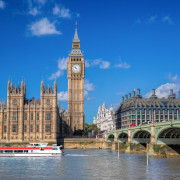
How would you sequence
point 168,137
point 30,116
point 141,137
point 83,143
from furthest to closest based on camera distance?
point 83,143, point 30,116, point 141,137, point 168,137

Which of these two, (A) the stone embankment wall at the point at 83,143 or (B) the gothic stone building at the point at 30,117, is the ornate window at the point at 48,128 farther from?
(A) the stone embankment wall at the point at 83,143

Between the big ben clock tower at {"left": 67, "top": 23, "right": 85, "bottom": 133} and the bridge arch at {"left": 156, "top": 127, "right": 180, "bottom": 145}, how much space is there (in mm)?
105222

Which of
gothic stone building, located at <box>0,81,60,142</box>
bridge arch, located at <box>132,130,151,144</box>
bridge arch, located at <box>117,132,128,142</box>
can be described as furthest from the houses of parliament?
bridge arch, located at <box>132,130,151,144</box>

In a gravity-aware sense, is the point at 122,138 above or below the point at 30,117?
below

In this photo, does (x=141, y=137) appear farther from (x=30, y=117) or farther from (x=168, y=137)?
(x=30, y=117)

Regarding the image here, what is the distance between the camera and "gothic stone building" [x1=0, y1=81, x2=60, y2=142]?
14238 centimetres

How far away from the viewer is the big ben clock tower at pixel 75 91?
187875mm

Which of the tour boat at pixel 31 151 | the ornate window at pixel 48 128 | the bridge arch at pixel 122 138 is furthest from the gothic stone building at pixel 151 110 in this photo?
the tour boat at pixel 31 151

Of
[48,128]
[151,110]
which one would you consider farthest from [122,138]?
[151,110]

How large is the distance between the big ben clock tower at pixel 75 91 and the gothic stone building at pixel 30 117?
43.3m

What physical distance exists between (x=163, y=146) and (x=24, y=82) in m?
80.0

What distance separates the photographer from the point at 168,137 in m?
84.6

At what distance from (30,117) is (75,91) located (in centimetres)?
5265

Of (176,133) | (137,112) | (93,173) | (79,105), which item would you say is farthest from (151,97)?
(93,173)
